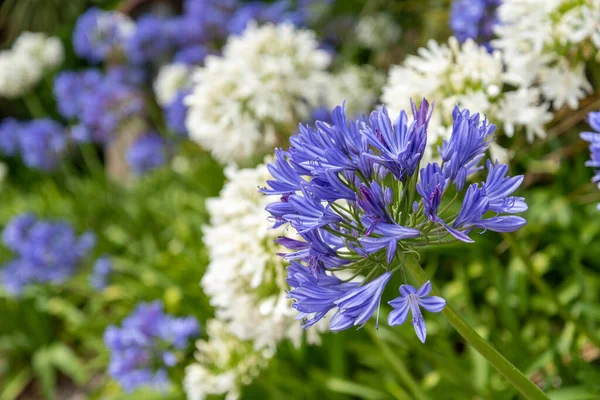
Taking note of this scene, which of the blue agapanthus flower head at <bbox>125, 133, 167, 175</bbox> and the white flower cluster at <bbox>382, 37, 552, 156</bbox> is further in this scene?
the blue agapanthus flower head at <bbox>125, 133, 167, 175</bbox>

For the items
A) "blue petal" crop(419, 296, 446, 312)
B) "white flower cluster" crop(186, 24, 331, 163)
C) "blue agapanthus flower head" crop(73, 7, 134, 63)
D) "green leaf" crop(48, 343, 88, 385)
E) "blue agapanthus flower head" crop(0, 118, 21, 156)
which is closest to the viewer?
"blue petal" crop(419, 296, 446, 312)

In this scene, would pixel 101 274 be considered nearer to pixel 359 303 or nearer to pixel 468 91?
pixel 468 91

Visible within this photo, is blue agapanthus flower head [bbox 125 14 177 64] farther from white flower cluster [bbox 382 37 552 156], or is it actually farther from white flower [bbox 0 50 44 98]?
white flower cluster [bbox 382 37 552 156]

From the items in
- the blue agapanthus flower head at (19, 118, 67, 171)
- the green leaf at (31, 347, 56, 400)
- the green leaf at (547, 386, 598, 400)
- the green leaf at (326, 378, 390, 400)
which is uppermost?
the green leaf at (547, 386, 598, 400)

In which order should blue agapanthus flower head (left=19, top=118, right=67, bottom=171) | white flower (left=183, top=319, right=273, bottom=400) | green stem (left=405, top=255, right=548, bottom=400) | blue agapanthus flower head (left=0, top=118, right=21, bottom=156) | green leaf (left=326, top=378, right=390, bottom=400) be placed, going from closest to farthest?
1. green stem (left=405, top=255, right=548, bottom=400)
2. white flower (left=183, top=319, right=273, bottom=400)
3. green leaf (left=326, top=378, right=390, bottom=400)
4. blue agapanthus flower head (left=19, top=118, right=67, bottom=171)
5. blue agapanthus flower head (left=0, top=118, right=21, bottom=156)

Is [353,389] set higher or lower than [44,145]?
higher

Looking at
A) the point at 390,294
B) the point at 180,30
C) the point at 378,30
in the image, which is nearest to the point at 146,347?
the point at 390,294

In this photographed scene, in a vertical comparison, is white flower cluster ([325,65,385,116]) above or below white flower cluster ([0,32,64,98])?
above

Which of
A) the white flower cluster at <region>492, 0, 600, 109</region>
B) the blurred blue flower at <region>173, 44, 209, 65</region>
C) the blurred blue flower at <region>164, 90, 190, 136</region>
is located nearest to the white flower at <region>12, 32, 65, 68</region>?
the blurred blue flower at <region>173, 44, 209, 65</region>
